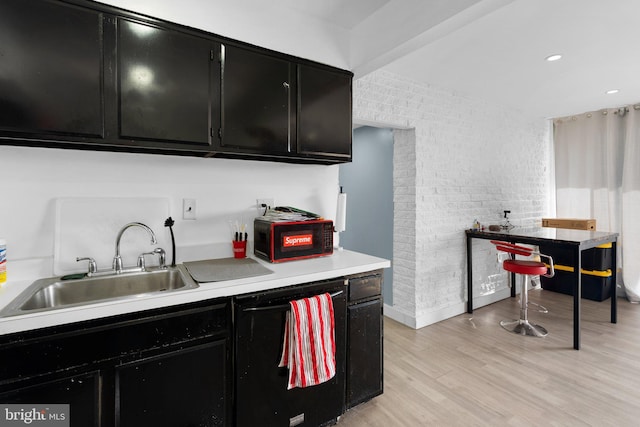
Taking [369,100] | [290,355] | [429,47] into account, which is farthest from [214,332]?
[429,47]

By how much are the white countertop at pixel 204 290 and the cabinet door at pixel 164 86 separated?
81cm

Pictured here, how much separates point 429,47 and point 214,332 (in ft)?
8.58

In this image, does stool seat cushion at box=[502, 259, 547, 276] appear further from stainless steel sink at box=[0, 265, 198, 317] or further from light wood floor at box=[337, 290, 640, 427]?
stainless steel sink at box=[0, 265, 198, 317]

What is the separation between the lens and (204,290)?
4.65 feet

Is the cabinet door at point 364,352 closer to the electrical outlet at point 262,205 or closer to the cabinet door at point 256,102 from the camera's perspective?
the electrical outlet at point 262,205

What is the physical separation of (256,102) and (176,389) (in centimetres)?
160

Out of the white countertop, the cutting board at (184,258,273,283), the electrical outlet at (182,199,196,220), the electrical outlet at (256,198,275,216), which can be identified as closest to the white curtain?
the white countertop

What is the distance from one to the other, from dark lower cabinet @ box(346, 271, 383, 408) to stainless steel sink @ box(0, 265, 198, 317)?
960 mm

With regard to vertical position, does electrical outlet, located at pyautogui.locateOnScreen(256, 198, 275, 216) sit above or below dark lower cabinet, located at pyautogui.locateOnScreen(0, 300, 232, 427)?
above

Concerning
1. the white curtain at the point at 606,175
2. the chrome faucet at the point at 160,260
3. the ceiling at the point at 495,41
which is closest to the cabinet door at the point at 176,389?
the chrome faucet at the point at 160,260

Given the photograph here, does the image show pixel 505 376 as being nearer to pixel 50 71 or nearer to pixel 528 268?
pixel 528 268

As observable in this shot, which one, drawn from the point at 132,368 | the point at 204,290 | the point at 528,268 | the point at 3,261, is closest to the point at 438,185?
the point at 528,268

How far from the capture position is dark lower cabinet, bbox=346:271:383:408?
6.14ft

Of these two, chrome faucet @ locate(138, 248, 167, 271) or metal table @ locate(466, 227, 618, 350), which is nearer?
chrome faucet @ locate(138, 248, 167, 271)
